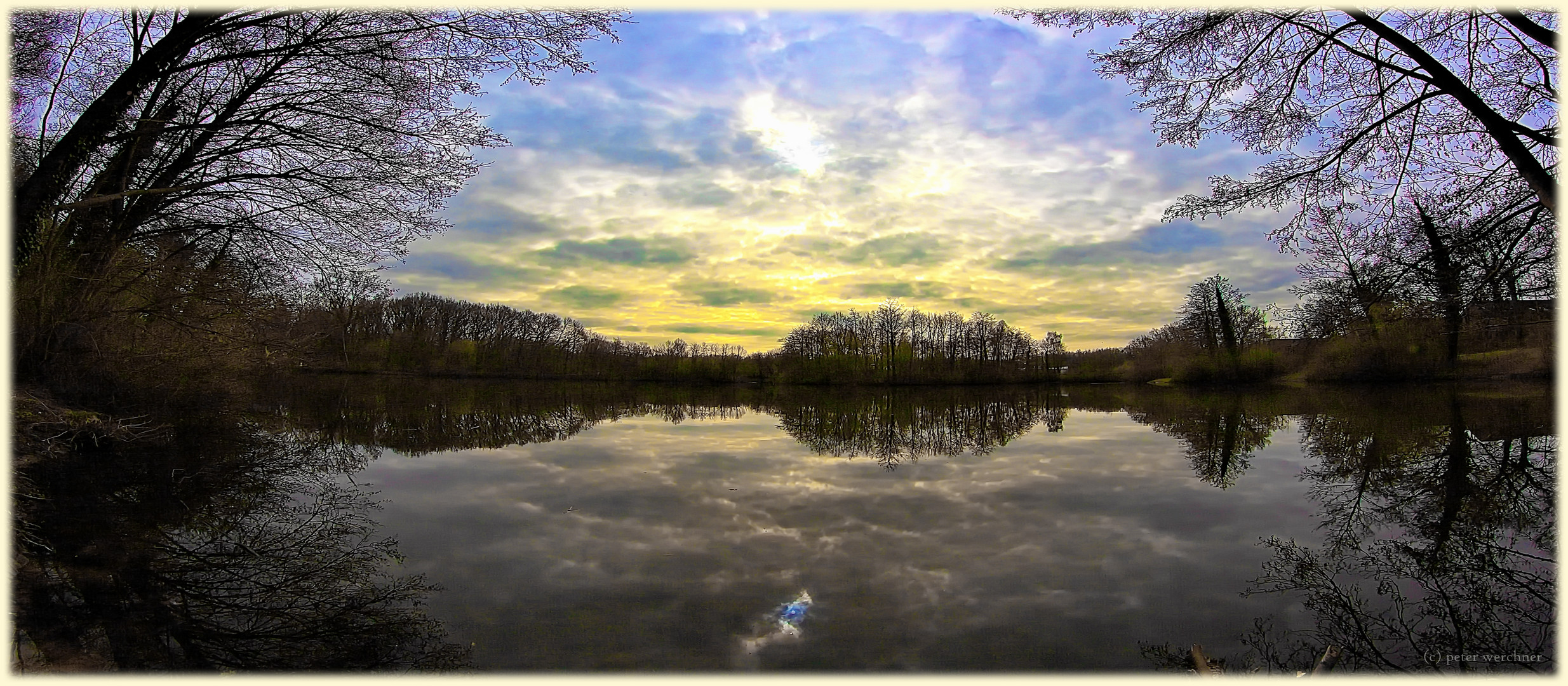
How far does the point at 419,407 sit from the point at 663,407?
913cm

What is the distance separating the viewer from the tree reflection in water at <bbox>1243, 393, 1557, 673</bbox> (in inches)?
146

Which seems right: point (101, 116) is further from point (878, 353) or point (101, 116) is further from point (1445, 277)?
point (878, 353)

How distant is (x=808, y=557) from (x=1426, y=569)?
4.79m

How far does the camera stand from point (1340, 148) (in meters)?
6.94

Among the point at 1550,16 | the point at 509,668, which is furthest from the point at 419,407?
the point at 1550,16

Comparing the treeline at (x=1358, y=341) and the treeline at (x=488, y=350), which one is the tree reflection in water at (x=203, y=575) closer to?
the treeline at (x=1358, y=341)

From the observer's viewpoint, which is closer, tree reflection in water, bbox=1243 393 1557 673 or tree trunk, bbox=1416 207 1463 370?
tree reflection in water, bbox=1243 393 1557 673

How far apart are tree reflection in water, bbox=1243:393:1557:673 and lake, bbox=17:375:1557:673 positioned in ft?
0.10

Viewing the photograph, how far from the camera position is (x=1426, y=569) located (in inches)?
197

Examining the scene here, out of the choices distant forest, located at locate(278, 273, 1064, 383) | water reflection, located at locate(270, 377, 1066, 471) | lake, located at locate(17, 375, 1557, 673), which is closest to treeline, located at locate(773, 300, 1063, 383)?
distant forest, located at locate(278, 273, 1064, 383)

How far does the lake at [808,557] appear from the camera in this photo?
3.73 m

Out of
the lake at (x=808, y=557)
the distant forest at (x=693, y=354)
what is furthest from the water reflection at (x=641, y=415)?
the distant forest at (x=693, y=354)

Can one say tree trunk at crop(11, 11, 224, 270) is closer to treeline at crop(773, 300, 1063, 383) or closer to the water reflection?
the water reflection

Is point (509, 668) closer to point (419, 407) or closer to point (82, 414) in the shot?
point (82, 414)
